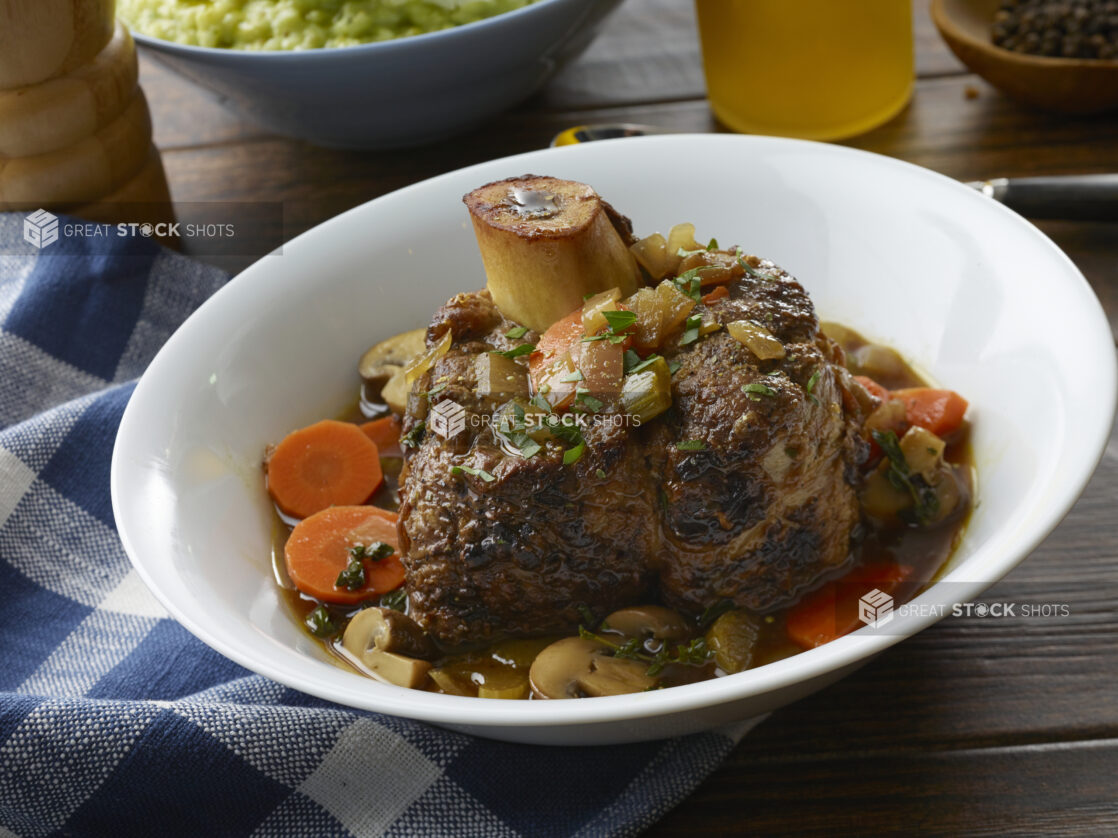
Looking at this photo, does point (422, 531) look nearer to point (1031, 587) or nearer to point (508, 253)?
point (508, 253)

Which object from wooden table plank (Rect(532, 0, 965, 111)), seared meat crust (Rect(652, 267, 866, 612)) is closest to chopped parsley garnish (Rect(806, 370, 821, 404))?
seared meat crust (Rect(652, 267, 866, 612))

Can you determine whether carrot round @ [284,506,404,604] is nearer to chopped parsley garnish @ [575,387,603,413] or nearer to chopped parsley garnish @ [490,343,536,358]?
chopped parsley garnish @ [490,343,536,358]

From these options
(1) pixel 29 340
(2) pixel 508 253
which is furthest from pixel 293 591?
(1) pixel 29 340

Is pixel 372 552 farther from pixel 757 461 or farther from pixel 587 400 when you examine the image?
pixel 757 461

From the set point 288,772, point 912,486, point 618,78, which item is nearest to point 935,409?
point 912,486

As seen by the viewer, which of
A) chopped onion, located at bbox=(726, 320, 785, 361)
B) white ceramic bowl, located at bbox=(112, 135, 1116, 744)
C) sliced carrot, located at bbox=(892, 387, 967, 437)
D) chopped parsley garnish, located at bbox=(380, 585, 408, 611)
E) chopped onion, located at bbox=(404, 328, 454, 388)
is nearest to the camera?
white ceramic bowl, located at bbox=(112, 135, 1116, 744)
